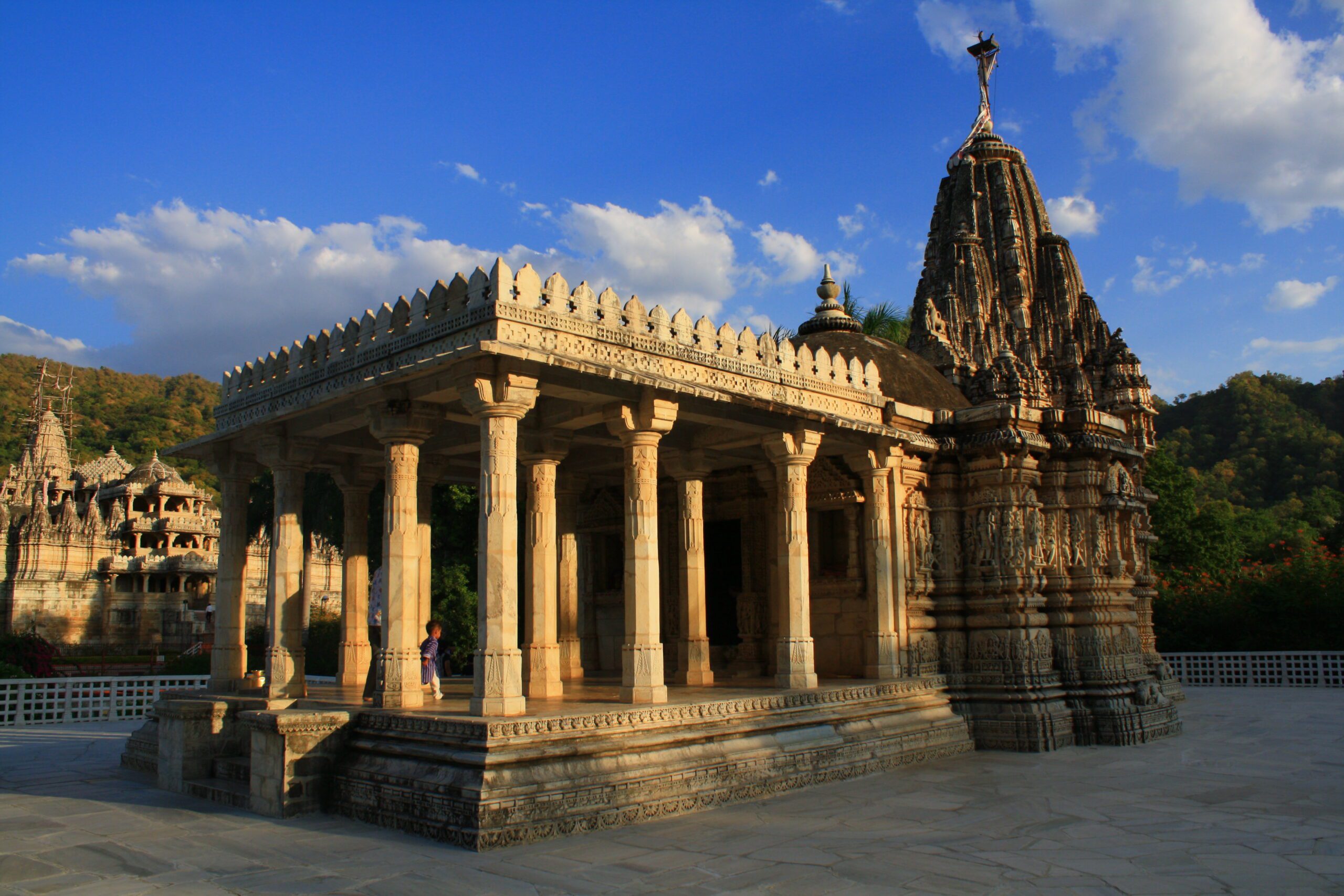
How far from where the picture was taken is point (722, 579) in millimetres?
16453

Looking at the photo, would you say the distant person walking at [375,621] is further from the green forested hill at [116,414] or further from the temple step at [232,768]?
the green forested hill at [116,414]

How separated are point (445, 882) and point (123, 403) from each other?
295ft

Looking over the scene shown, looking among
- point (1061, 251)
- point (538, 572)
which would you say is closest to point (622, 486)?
point (538, 572)

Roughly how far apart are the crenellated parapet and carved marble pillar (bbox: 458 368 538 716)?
420 millimetres

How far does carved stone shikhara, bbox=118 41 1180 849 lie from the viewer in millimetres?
8891

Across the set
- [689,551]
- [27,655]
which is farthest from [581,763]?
[27,655]

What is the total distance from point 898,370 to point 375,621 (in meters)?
9.16

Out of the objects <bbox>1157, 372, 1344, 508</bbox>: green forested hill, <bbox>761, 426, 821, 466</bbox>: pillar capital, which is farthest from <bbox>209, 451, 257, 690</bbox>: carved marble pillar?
<bbox>1157, 372, 1344, 508</bbox>: green forested hill

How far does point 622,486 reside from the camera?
1681 centimetres

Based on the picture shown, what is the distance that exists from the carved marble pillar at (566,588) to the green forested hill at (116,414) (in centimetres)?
6358

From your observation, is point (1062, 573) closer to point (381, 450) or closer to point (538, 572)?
point (538, 572)

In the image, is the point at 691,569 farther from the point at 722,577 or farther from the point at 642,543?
the point at 722,577

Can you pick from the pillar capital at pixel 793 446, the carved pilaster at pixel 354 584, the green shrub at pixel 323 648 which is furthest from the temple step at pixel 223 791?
the green shrub at pixel 323 648

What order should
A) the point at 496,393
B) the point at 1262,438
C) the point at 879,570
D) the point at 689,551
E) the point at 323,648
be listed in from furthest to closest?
1. the point at 1262,438
2. the point at 323,648
3. the point at 879,570
4. the point at 689,551
5. the point at 496,393
